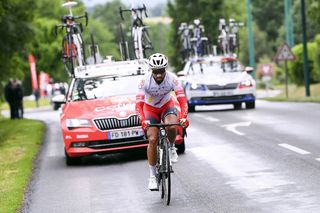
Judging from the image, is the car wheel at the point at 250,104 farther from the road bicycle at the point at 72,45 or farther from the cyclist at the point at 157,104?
the cyclist at the point at 157,104

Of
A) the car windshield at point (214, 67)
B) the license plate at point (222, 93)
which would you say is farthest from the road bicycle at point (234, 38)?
the license plate at point (222, 93)

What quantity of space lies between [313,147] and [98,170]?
3.61 m

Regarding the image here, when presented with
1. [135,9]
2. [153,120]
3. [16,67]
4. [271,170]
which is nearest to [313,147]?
[271,170]

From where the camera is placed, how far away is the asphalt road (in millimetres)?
10391

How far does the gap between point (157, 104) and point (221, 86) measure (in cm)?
1759

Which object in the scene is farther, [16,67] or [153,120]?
[16,67]

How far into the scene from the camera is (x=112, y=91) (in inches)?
670

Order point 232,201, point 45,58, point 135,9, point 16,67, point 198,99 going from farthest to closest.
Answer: point 45,58 → point 16,67 → point 198,99 → point 135,9 → point 232,201

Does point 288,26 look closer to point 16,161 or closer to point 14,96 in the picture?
point 14,96

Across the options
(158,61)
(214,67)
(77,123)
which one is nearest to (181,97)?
(158,61)

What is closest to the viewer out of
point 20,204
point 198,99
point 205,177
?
point 20,204

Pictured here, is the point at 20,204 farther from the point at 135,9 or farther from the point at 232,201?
the point at 135,9

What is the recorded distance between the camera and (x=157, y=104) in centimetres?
1149

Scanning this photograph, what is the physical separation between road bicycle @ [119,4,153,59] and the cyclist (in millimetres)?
10980
